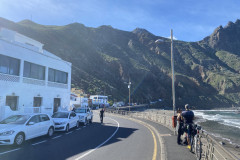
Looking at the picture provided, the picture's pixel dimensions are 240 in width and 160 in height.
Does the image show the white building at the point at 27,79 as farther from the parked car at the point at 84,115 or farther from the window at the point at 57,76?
the parked car at the point at 84,115

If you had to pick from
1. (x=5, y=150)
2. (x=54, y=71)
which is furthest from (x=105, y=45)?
(x=5, y=150)

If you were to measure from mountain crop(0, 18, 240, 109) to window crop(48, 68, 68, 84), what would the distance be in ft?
163

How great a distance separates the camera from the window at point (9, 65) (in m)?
15.8

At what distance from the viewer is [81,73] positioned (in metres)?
86.6

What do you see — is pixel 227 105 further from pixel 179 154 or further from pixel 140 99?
pixel 179 154

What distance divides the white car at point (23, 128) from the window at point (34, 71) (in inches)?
319

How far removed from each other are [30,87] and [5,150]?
34.5 feet

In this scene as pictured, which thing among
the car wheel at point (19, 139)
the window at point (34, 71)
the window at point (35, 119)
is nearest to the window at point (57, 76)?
the window at point (34, 71)

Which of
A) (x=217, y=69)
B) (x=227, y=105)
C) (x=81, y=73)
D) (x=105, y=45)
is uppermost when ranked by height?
(x=105, y=45)

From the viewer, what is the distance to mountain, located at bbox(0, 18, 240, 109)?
9805 centimetres

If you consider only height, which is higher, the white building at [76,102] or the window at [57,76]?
the window at [57,76]

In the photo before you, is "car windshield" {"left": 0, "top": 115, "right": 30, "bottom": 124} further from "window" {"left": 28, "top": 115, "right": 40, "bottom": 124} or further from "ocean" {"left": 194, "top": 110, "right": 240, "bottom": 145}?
"ocean" {"left": 194, "top": 110, "right": 240, "bottom": 145}

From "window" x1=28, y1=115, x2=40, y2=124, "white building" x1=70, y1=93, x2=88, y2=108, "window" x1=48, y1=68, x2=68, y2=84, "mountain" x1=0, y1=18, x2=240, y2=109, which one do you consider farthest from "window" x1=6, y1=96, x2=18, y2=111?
"mountain" x1=0, y1=18, x2=240, y2=109

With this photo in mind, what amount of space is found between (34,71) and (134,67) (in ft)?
358
